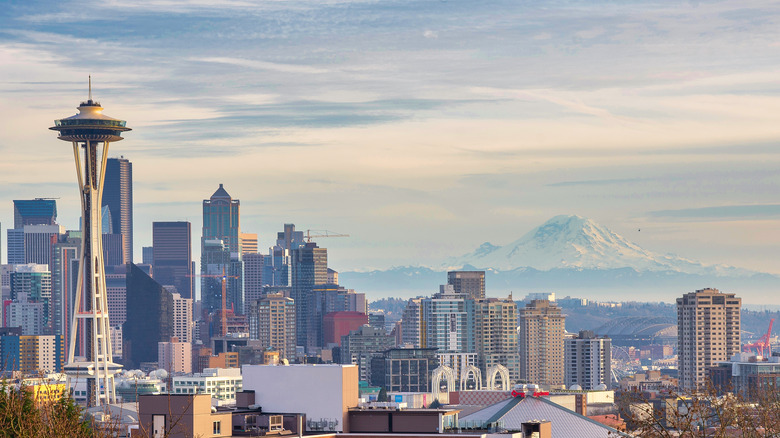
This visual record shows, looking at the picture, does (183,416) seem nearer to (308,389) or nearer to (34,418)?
(308,389)

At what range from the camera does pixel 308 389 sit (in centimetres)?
7356

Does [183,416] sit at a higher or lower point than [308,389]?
lower

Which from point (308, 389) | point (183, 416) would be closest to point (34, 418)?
point (183, 416)

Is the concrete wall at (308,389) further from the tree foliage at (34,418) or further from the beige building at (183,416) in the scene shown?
the tree foliage at (34,418)

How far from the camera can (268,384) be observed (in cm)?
7469

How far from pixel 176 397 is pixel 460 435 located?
42.4 feet

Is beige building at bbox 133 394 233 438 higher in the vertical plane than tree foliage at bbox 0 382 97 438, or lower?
lower

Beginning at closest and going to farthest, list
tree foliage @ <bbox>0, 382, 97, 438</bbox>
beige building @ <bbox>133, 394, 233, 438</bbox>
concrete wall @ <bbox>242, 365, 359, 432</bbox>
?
1. tree foliage @ <bbox>0, 382, 97, 438</bbox>
2. beige building @ <bbox>133, 394, 233, 438</bbox>
3. concrete wall @ <bbox>242, 365, 359, 432</bbox>

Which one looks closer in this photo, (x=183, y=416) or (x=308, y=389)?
(x=183, y=416)

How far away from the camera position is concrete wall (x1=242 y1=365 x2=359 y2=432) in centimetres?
7288

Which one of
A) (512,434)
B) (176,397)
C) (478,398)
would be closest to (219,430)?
(176,397)

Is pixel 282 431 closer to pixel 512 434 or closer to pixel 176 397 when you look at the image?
pixel 176 397

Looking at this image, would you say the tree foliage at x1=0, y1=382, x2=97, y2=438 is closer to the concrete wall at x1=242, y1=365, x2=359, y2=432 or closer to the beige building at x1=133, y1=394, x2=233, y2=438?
the beige building at x1=133, y1=394, x2=233, y2=438

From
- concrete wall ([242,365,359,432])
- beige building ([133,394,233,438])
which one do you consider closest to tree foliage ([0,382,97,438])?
beige building ([133,394,233,438])
